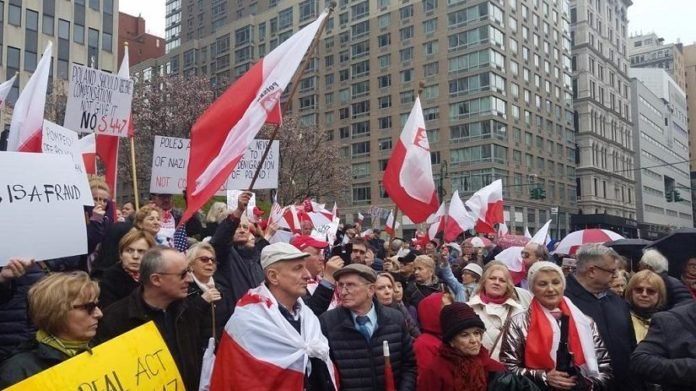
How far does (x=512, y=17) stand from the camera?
68.6 m

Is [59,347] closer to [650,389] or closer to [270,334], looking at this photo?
[270,334]

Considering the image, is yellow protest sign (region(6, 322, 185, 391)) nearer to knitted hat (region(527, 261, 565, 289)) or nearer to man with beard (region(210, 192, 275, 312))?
man with beard (region(210, 192, 275, 312))

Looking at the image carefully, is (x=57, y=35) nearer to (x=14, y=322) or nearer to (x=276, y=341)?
(x=14, y=322)

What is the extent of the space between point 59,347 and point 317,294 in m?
2.13

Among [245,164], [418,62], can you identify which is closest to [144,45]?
[418,62]

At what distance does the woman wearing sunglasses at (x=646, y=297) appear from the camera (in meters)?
5.08

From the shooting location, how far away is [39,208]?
398 centimetres

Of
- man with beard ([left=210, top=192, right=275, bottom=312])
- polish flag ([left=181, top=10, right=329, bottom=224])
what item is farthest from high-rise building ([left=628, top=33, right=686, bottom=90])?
man with beard ([left=210, top=192, right=275, bottom=312])

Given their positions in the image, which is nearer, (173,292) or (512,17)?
(173,292)

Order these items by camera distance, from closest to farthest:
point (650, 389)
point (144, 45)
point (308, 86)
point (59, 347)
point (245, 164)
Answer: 1. point (59, 347)
2. point (650, 389)
3. point (245, 164)
4. point (308, 86)
5. point (144, 45)

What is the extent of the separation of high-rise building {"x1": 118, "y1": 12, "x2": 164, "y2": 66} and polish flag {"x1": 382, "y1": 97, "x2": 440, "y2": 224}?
83.7m

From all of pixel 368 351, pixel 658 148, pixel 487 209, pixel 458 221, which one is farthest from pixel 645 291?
pixel 658 148

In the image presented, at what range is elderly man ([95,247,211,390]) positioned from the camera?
3.78 m

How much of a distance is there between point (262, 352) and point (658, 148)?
115 m
